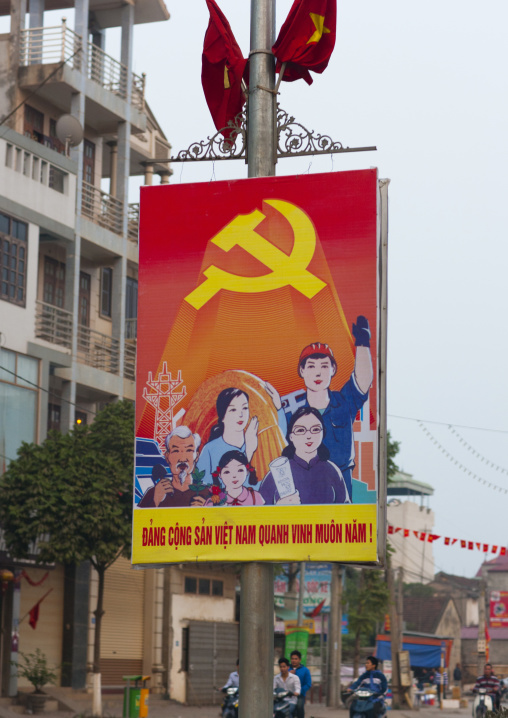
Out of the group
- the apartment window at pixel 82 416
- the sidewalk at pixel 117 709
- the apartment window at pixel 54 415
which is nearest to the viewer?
the sidewalk at pixel 117 709

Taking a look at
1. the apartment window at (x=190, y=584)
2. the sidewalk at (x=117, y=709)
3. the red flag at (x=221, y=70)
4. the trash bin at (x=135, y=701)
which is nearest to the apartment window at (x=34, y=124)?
the apartment window at (x=190, y=584)

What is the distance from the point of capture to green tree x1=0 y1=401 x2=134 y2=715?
24.2 m

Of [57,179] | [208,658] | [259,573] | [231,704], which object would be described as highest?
[57,179]

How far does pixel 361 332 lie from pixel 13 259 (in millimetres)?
18908

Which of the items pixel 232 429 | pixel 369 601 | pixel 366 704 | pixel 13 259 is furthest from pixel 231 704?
pixel 369 601

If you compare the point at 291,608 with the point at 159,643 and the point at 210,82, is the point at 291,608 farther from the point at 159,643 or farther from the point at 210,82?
the point at 210,82

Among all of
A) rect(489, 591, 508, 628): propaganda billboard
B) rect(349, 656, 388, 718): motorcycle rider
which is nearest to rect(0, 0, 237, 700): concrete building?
rect(349, 656, 388, 718): motorcycle rider

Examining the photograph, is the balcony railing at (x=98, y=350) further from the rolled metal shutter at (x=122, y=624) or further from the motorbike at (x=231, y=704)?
the motorbike at (x=231, y=704)

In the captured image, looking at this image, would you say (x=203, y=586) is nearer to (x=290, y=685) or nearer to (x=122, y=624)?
(x=122, y=624)

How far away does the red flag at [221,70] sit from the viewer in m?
10.5

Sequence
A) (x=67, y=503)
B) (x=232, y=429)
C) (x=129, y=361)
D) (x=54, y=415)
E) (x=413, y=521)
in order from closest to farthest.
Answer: (x=232, y=429) < (x=67, y=503) < (x=54, y=415) < (x=129, y=361) < (x=413, y=521)

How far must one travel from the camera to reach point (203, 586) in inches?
1433

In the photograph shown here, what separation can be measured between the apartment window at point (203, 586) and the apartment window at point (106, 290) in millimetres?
8675

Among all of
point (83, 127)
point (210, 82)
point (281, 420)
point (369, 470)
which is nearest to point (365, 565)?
point (369, 470)
